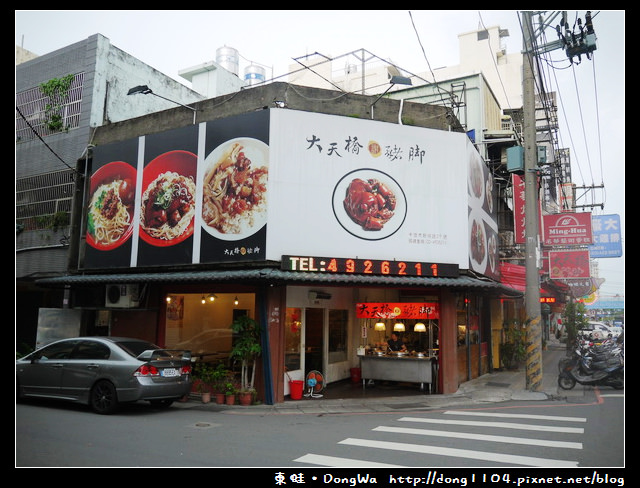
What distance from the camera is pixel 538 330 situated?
48.4 ft

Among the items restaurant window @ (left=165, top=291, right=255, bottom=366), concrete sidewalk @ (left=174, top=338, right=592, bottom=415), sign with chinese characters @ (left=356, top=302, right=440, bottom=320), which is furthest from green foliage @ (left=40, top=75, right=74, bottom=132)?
sign with chinese characters @ (left=356, top=302, right=440, bottom=320)

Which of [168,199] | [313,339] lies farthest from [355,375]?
[168,199]

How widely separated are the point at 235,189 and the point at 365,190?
12.3ft

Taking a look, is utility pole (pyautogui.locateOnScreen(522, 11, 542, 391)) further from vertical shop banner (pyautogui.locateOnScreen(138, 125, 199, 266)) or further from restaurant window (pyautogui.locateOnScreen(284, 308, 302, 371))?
vertical shop banner (pyautogui.locateOnScreen(138, 125, 199, 266))

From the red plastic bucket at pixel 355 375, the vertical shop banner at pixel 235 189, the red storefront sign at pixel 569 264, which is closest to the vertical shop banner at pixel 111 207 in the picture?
the vertical shop banner at pixel 235 189

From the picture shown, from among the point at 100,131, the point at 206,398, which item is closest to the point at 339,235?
the point at 206,398

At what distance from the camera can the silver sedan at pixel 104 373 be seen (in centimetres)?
1085

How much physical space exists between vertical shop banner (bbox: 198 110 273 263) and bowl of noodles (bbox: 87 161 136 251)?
315cm

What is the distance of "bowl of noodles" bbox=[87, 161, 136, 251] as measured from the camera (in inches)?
651

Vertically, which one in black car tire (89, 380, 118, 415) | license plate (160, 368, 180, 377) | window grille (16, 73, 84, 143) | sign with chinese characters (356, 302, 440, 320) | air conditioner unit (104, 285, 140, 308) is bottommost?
black car tire (89, 380, 118, 415)

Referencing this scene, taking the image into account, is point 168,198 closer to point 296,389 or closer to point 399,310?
point 296,389

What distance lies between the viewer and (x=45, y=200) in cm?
1941

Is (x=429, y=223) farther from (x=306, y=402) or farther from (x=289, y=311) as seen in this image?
(x=306, y=402)

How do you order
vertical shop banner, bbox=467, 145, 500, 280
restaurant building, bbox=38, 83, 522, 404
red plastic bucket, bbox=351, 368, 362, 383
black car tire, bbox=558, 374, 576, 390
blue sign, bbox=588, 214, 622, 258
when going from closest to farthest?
restaurant building, bbox=38, 83, 522, 404 < black car tire, bbox=558, 374, 576, 390 < vertical shop banner, bbox=467, 145, 500, 280 < red plastic bucket, bbox=351, 368, 362, 383 < blue sign, bbox=588, 214, 622, 258
